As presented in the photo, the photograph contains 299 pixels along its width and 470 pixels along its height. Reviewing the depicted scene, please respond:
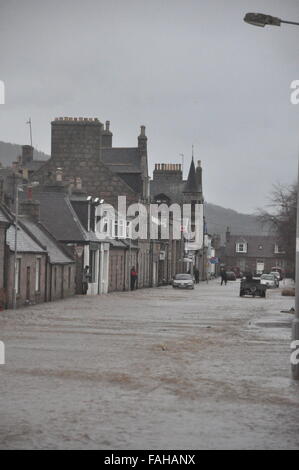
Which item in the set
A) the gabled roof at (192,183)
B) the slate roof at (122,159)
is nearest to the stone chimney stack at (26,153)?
the slate roof at (122,159)

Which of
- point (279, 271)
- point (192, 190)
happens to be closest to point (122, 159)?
point (192, 190)

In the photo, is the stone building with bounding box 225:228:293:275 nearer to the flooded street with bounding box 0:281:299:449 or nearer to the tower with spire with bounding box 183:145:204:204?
the tower with spire with bounding box 183:145:204:204

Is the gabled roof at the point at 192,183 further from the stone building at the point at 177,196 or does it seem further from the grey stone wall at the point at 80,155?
the grey stone wall at the point at 80,155

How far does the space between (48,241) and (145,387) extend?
33.4 m

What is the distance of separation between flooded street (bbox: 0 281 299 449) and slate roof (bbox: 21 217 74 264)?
631 inches

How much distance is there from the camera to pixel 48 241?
156 ft

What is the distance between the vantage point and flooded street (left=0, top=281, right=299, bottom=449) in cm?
1070

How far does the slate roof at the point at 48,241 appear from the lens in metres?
44.8

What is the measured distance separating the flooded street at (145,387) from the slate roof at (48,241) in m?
16.0

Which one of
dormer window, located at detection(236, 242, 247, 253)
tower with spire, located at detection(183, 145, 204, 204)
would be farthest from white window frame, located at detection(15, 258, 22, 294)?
dormer window, located at detection(236, 242, 247, 253)

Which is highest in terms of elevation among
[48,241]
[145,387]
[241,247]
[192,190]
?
[192,190]

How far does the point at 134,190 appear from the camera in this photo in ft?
232

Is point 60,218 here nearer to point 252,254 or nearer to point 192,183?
point 192,183
